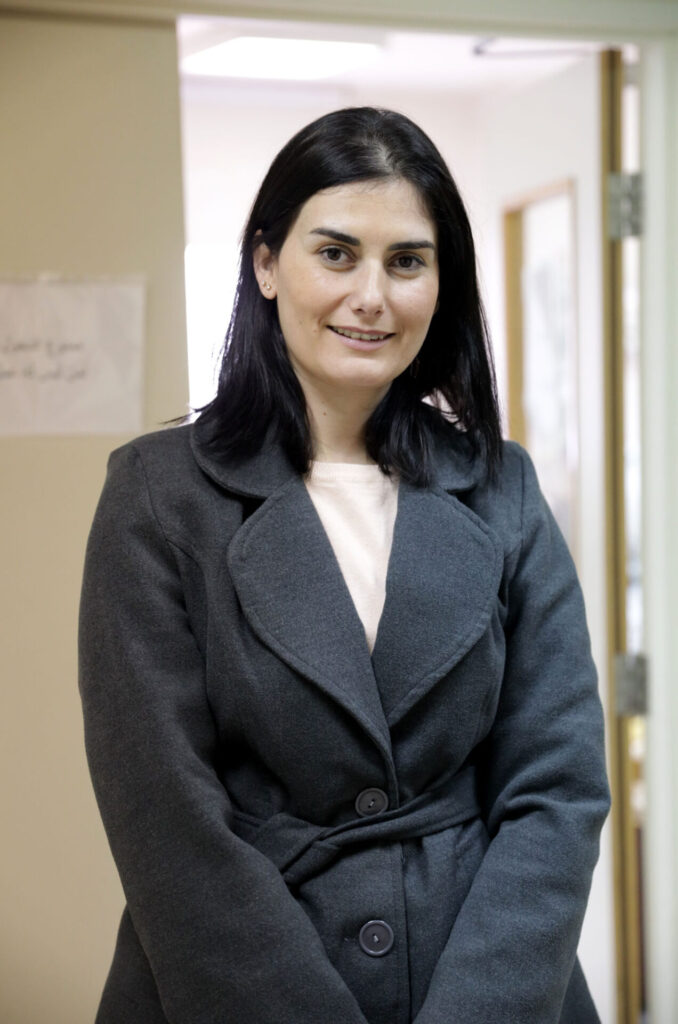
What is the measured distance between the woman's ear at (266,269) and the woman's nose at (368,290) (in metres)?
0.11

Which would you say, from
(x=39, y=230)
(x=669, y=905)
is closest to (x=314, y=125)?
(x=39, y=230)

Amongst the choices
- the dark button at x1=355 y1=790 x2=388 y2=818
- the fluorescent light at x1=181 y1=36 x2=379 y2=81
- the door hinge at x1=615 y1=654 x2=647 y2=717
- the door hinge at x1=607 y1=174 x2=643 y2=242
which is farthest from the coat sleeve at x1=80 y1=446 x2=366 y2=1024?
the fluorescent light at x1=181 y1=36 x2=379 y2=81

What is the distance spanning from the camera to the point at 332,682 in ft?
3.58

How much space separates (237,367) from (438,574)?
32cm

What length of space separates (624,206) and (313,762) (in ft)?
4.39

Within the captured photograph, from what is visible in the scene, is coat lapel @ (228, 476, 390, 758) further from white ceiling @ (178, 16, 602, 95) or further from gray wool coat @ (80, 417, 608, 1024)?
white ceiling @ (178, 16, 602, 95)

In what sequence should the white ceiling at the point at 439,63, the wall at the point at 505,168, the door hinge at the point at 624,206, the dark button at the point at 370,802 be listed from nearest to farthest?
1. the dark button at the point at 370,802
2. the door hinge at the point at 624,206
3. the wall at the point at 505,168
4. the white ceiling at the point at 439,63

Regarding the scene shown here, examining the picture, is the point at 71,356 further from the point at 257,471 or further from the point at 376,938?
the point at 376,938

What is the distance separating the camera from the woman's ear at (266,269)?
121 centimetres

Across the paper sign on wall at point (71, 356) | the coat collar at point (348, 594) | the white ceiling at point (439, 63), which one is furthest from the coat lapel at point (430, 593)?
the white ceiling at point (439, 63)

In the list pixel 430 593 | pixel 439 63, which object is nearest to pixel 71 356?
pixel 430 593

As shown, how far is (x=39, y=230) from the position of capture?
1619 mm

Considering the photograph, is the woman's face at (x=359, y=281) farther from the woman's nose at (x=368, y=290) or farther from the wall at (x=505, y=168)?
the wall at (x=505, y=168)

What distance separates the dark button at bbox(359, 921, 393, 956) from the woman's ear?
67cm
